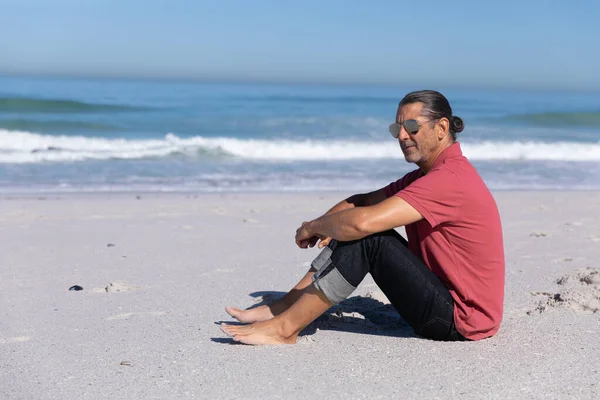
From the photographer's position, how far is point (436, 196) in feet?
10.4

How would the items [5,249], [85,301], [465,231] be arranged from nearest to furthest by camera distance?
[465,231] < [85,301] < [5,249]

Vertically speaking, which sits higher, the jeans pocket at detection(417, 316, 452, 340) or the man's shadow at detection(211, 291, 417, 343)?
the jeans pocket at detection(417, 316, 452, 340)

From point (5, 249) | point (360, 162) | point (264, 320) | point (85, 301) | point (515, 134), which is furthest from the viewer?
point (515, 134)

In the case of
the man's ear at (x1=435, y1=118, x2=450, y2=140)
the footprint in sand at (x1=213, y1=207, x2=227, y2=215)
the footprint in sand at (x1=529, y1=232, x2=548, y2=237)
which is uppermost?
the man's ear at (x1=435, y1=118, x2=450, y2=140)

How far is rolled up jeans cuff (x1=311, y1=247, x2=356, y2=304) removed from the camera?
10.8 feet

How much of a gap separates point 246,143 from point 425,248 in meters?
14.1

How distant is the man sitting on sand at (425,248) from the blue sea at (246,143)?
683 cm

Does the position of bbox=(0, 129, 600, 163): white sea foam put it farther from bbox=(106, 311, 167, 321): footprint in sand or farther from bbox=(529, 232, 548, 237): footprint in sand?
bbox=(106, 311, 167, 321): footprint in sand

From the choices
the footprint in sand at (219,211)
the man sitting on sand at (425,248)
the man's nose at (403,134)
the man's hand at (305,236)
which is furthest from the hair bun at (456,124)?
the footprint in sand at (219,211)

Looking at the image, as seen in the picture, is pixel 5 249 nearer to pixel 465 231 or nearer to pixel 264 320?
pixel 264 320

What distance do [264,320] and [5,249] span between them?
302 cm

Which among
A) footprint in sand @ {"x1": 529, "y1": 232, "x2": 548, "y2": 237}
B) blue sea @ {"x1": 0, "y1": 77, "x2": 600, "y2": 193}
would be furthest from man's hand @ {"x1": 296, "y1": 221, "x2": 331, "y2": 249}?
blue sea @ {"x1": 0, "y1": 77, "x2": 600, "y2": 193}

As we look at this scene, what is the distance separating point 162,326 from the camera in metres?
3.91

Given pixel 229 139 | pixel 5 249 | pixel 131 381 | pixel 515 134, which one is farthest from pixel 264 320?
pixel 515 134
